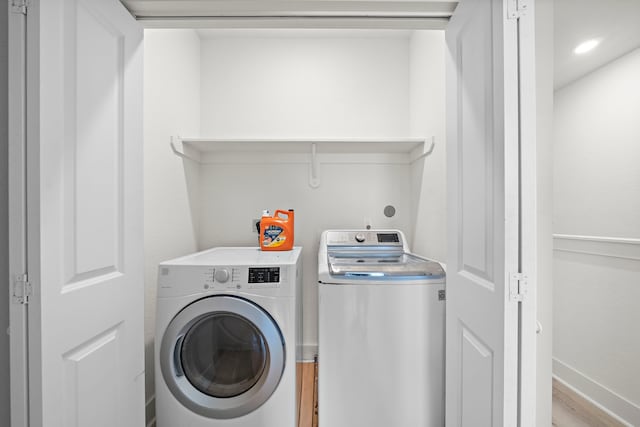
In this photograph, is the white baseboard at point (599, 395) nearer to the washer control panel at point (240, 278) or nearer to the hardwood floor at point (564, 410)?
the hardwood floor at point (564, 410)

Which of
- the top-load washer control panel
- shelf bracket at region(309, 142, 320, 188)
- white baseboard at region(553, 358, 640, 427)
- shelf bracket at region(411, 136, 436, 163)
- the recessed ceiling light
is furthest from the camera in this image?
shelf bracket at region(309, 142, 320, 188)

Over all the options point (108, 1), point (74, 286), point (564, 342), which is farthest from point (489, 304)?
point (564, 342)

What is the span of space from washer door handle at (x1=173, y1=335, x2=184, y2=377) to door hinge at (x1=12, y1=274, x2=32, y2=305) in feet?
2.49

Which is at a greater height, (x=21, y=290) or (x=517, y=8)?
(x=517, y=8)

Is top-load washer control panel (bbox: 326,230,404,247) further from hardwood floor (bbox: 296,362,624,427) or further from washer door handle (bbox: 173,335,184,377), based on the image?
washer door handle (bbox: 173,335,184,377)

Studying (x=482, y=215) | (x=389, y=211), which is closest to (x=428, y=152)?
(x=389, y=211)

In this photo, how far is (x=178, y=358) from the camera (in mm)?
1452

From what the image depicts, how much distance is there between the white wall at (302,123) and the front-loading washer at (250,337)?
0.95 m

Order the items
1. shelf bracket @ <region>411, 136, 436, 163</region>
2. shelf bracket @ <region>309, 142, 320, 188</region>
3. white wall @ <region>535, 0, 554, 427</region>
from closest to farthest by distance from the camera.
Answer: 1. white wall @ <region>535, 0, 554, 427</region>
2. shelf bracket @ <region>411, 136, 436, 163</region>
3. shelf bracket @ <region>309, 142, 320, 188</region>

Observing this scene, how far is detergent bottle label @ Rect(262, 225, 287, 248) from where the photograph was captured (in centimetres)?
204

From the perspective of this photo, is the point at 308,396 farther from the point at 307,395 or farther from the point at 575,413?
the point at 575,413

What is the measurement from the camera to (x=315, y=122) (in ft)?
8.00

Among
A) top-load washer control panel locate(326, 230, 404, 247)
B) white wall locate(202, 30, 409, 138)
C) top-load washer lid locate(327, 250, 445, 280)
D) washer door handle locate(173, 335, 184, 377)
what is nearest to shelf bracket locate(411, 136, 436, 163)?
white wall locate(202, 30, 409, 138)

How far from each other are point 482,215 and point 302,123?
179 cm
